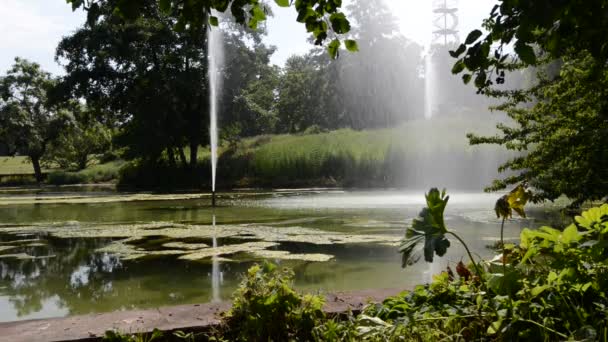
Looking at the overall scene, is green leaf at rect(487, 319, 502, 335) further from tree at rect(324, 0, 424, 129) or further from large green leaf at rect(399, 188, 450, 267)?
tree at rect(324, 0, 424, 129)

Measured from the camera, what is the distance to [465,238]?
19.3ft

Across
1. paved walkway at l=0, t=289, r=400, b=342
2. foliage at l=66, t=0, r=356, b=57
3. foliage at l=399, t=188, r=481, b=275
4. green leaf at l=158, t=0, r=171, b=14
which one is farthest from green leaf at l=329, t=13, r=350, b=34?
paved walkway at l=0, t=289, r=400, b=342

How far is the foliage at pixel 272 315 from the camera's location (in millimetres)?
1837

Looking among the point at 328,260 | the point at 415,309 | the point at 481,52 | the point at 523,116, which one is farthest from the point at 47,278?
the point at 523,116

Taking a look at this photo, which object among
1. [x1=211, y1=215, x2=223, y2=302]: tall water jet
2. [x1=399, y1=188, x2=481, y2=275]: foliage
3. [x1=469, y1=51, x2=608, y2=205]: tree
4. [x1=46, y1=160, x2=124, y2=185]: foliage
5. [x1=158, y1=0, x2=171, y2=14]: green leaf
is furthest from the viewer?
[x1=46, y1=160, x2=124, y2=185]: foliage

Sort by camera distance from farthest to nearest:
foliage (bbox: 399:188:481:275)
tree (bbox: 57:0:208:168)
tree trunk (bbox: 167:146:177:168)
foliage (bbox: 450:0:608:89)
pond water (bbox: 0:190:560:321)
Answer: tree trunk (bbox: 167:146:177:168) → tree (bbox: 57:0:208:168) → pond water (bbox: 0:190:560:321) → foliage (bbox: 399:188:481:275) → foliage (bbox: 450:0:608:89)

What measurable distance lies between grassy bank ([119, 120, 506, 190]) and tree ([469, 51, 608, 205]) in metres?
A: 10.7

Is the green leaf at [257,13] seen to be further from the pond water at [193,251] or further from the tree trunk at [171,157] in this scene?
the tree trunk at [171,157]

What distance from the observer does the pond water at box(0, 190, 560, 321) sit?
3.75 meters

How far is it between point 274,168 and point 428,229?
1687cm

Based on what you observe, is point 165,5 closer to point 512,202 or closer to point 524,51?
point 524,51

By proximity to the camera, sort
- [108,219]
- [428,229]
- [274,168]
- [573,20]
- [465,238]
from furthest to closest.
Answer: [274,168] → [108,219] → [465,238] → [428,229] → [573,20]

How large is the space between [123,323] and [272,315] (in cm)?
59

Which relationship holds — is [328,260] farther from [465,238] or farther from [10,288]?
[10,288]
